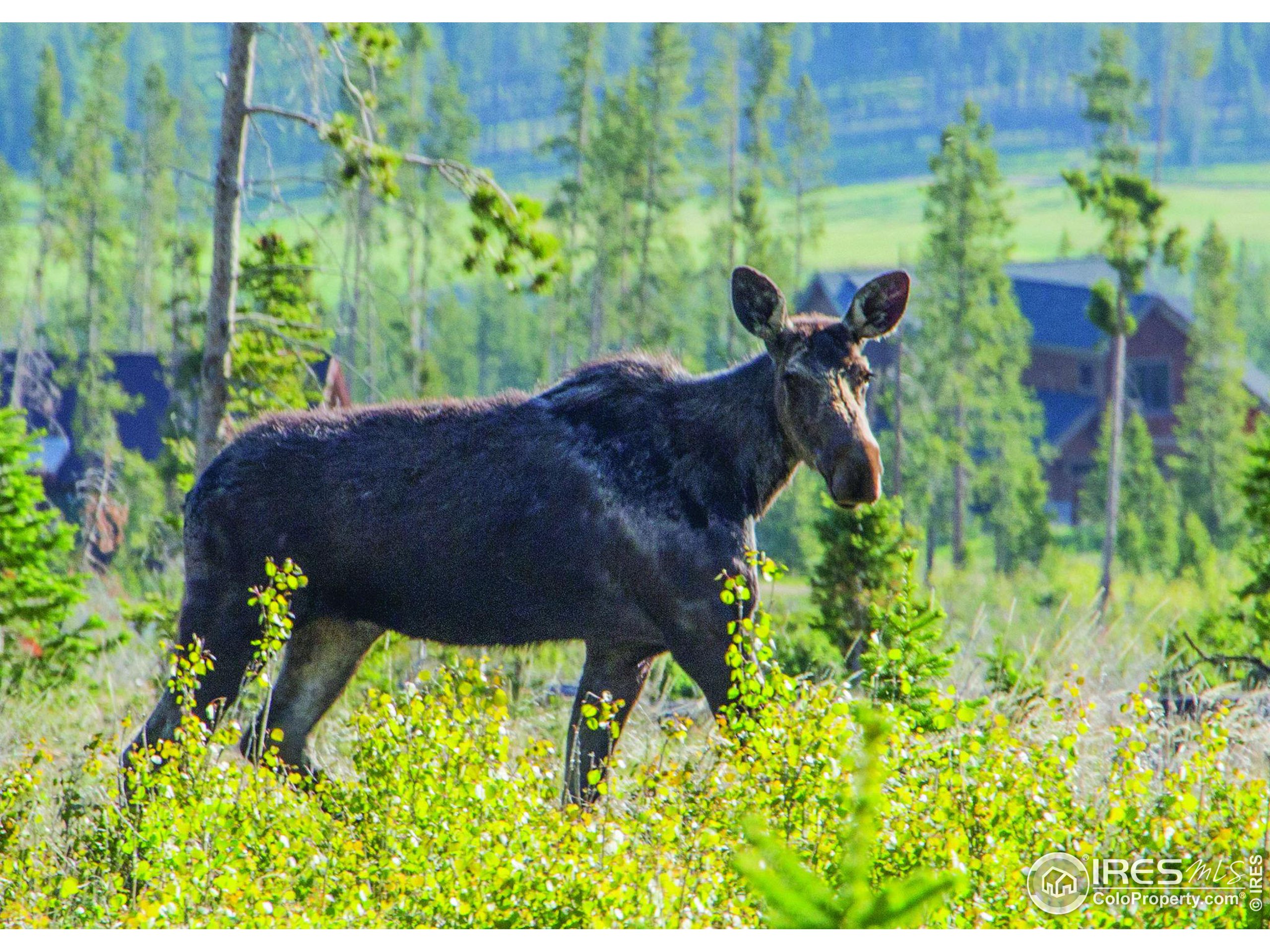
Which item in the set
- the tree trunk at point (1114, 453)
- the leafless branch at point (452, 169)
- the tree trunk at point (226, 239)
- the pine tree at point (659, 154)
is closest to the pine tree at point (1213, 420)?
the tree trunk at point (1114, 453)

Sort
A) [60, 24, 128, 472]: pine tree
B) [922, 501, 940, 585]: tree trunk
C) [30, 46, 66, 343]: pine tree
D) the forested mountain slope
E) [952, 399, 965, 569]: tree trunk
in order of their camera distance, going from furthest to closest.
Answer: [952, 399, 965, 569]: tree trunk → [922, 501, 940, 585]: tree trunk → [60, 24, 128, 472]: pine tree → [30, 46, 66, 343]: pine tree → the forested mountain slope

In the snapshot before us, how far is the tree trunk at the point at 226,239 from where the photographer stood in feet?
28.2

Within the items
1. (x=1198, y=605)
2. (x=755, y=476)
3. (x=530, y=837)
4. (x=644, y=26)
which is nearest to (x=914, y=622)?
(x=755, y=476)

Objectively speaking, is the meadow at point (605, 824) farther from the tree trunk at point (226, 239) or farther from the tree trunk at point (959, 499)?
the tree trunk at point (959, 499)

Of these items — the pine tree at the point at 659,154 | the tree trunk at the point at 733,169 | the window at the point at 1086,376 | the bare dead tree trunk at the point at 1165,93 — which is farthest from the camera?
the window at the point at 1086,376

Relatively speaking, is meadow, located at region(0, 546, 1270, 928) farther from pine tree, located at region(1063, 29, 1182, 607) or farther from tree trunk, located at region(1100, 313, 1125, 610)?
tree trunk, located at region(1100, 313, 1125, 610)

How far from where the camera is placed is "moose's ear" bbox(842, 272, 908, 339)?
582 centimetres

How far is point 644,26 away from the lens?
27062 mm

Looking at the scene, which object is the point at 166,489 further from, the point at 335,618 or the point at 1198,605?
the point at 335,618

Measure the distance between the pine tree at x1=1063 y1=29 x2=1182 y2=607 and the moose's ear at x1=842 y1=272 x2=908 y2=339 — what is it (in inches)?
741

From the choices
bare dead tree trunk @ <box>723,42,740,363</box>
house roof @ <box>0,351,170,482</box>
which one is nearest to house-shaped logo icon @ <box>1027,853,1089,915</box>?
bare dead tree trunk @ <box>723,42,740,363</box>

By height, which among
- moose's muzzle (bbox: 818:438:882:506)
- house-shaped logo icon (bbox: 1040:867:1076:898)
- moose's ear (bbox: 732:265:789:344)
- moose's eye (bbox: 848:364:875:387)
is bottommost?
house-shaped logo icon (bbox: 1040:867:1076:898)

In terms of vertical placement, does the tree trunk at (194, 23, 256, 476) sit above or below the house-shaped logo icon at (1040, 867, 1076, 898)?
above

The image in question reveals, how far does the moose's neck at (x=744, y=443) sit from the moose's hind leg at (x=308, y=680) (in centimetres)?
159
